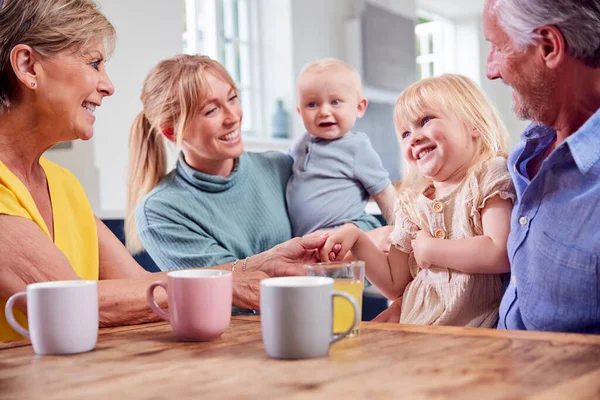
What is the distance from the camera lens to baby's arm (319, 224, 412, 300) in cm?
176

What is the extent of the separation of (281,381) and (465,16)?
26.1 ft

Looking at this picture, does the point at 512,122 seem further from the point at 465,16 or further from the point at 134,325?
the point at 134,325

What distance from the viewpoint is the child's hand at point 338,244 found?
1683 mm

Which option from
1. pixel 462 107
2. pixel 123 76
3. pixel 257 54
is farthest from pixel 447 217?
pixel 257 54

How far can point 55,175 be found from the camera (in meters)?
1.67

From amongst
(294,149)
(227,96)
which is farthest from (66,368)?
(294,149)

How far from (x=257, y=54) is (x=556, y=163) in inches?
181

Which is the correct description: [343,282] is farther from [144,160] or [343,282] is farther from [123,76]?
[123,76]

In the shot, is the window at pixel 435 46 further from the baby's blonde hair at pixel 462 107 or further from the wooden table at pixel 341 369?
the wooden table at pixel 341 369

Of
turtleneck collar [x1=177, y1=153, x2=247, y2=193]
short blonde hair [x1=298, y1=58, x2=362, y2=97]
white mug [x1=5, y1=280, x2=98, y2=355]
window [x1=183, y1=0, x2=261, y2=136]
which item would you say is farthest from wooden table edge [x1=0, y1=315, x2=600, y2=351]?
window [x1=183, y1=0, x2=261, y2=136]

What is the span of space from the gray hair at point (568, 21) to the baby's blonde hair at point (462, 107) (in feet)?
1.25

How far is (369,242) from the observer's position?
1800mm

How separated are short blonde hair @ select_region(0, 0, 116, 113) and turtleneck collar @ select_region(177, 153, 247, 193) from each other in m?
0.60

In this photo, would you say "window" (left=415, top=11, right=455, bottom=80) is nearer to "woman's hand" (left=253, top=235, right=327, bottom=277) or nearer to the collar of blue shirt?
"woman's hand" (left=253, top=235, right=327, bottom=277)
